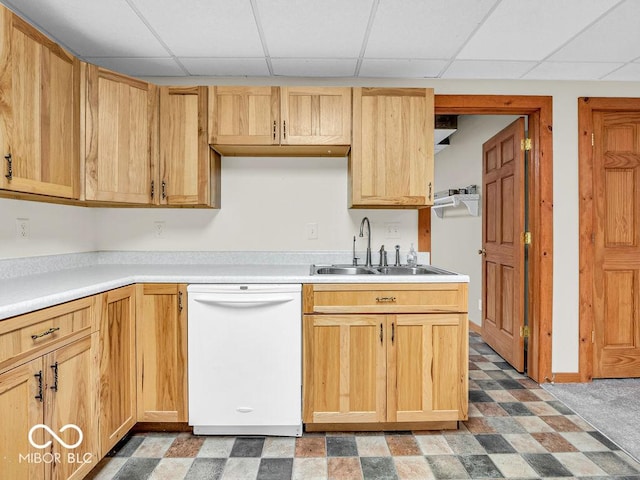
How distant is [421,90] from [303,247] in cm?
130

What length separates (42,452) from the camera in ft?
4.25

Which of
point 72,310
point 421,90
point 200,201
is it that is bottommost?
point 72,310

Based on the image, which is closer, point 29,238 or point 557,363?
point 29,238

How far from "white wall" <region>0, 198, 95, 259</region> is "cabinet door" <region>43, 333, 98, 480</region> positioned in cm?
81

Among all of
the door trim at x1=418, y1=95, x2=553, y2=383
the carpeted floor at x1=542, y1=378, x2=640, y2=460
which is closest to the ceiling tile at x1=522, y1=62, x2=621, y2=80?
the door trim at x1=418, y1=95, x2=553, y2=383

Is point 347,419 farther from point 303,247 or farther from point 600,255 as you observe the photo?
point 600,255

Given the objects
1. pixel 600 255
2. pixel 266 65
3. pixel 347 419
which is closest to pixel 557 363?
pixel 600 255

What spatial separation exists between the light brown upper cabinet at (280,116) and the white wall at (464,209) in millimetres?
1802

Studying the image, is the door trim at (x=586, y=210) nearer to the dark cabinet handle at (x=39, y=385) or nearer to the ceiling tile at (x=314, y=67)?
the ceiling tile at (x=314, y=67)

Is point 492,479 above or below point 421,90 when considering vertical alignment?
below

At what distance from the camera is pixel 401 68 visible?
7.97ft

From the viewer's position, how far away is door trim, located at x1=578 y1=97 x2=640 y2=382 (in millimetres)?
2578

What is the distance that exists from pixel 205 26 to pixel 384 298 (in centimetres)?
178

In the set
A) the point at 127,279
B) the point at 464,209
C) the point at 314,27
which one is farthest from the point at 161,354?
the point at 464,209
